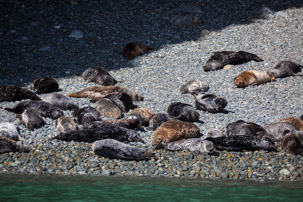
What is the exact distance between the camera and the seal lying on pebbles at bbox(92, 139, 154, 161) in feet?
19.4

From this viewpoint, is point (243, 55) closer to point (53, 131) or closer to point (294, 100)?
point (294, 100)

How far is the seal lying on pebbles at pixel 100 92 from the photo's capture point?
946 cm

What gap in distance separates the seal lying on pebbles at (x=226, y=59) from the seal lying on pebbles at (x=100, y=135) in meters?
5.10

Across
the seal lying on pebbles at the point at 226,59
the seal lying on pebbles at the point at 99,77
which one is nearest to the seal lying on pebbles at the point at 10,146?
the seal lying on pebbles at the point at 99,77

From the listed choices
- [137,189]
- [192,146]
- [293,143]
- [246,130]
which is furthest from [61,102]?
[293,143]

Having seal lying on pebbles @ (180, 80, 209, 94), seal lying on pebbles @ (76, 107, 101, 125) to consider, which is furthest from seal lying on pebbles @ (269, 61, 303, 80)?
seal lying on pebbles @ (76, 107, 101, 125)

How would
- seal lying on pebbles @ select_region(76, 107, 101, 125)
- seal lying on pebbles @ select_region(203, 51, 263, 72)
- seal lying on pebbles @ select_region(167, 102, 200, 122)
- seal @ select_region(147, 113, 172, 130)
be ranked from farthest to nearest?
seal lying on pebbles @ select_region(203, 51, 263, 72) → seal lying on pebbles @ select_region(167, 102, 200, 122) → seal @ select_region(147, 113, 172, 130) → seal lying on pebbles @ select_region(76, 107, 101, 125)

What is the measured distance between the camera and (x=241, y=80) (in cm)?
1010

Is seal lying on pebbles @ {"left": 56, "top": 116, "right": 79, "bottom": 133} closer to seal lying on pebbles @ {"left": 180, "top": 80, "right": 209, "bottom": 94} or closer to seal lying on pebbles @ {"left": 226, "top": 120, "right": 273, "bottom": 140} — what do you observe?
seal lying on pebbles @ {"left": 226, "top": 120, "right": 273, "bottom": 140}

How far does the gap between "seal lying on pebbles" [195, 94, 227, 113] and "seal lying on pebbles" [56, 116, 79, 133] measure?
2845 mm

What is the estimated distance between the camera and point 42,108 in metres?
8.07

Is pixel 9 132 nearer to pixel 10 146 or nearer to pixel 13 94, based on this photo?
pixel 10 146

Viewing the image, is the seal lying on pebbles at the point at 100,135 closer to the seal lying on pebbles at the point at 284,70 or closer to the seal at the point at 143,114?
the seal at the point at 143,114

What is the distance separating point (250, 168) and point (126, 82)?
568cm
